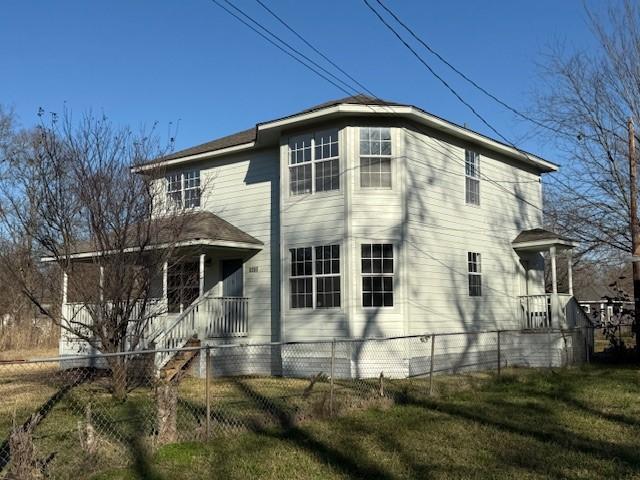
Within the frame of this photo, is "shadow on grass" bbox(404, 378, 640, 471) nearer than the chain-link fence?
No

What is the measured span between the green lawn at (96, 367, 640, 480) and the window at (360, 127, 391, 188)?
5.83 meters

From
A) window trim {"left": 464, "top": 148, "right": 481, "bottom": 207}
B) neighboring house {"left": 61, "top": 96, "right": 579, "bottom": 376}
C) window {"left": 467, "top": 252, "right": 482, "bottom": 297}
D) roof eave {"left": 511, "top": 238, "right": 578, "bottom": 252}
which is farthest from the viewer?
roof eave {"left": 511, "top": 238, "right": 578, "bottom": 252}

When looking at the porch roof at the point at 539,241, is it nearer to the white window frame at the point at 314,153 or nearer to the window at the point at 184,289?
the white window frame at the point at 314,153

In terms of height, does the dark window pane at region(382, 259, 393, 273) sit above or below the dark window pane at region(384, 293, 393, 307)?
above

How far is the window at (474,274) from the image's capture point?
17.2 m

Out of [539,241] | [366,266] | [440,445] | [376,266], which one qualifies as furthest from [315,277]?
[440,445]

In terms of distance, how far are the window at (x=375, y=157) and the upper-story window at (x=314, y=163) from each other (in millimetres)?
608

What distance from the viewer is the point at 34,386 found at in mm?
13586

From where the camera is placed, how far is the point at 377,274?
1468 cm

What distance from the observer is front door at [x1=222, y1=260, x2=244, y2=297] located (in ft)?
55.3

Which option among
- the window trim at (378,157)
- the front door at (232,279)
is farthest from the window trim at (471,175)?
the front door at (232,279)

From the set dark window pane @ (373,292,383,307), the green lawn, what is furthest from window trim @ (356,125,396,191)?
the green lawn

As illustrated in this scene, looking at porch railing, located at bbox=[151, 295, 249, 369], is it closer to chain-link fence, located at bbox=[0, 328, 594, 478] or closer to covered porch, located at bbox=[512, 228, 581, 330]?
chain-link fence, located at bbox=[0, 328, 594, 478]

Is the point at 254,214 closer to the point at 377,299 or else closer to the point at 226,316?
the point at 226,316
